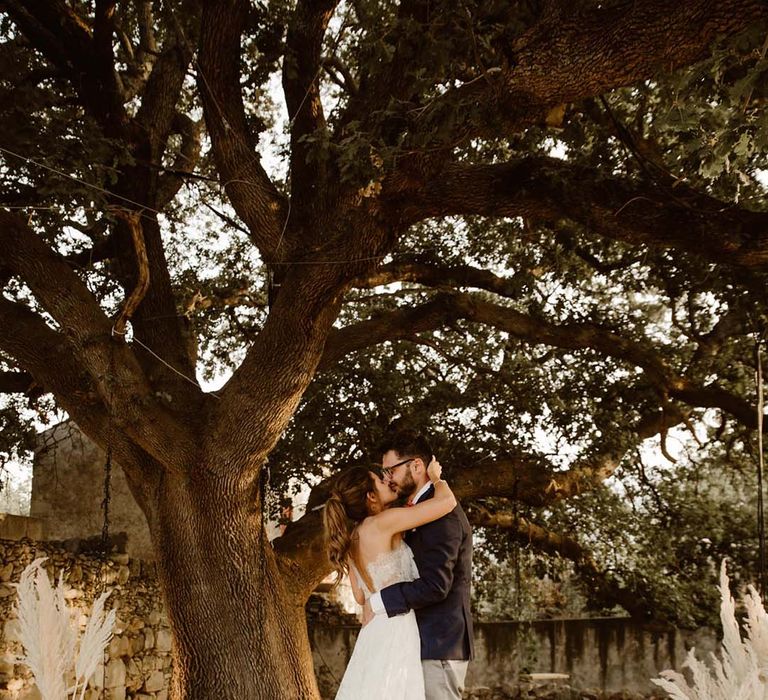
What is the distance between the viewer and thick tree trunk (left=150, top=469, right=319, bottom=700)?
575 centimetres

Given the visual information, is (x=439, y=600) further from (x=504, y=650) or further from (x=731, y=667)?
(x=504, y=650)

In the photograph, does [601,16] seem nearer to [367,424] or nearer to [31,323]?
[31,323]

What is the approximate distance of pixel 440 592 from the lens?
11.2ft

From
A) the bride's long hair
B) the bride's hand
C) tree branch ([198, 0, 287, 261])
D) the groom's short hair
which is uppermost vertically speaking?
tree branch ([198, 0, 287, 261])

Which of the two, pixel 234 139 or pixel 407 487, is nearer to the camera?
pixel 407 487

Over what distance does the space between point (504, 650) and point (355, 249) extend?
7.67 meters

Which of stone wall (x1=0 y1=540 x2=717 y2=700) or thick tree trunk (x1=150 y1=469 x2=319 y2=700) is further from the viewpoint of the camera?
stone wall (x1=0 y1=540 x2=717 y2=700)

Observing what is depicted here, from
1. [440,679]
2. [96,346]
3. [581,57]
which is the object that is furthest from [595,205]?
[96,346]

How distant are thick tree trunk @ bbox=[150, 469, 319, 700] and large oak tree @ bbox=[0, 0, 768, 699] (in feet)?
0.07

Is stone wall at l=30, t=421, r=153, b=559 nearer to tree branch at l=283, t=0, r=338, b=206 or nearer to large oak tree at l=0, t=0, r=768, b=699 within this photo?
large oak tree at l=0, t=0, r=768, b=699

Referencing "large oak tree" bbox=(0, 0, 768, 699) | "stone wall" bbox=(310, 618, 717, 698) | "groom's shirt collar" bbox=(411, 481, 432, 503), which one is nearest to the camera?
"groom's shirt collar" bbox=(411, 481, 432, 503)

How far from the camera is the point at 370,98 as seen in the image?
591 cm

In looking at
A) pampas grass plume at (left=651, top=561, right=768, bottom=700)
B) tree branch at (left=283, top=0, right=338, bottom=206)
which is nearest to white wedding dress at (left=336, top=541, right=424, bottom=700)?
pampas grass plume at (left=651, top=561, right=768, bottom=700)

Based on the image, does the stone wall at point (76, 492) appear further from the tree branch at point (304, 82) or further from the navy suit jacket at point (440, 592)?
the navy suit jacket at point (440, 592)
